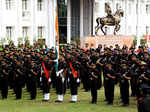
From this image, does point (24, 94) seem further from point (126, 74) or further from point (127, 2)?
point (127, 2)

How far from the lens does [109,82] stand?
12.7 meters

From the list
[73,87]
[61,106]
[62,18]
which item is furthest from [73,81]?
[62,18]

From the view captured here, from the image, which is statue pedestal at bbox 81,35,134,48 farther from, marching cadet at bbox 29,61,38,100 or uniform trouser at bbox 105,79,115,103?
uniform trouser at bbox 105,79,115,103

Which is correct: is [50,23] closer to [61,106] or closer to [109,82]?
[109,82]

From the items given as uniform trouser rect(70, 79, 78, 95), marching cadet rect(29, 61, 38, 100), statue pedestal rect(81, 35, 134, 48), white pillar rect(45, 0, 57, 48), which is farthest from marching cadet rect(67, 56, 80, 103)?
white pillar rect(45, 0, 57, 48)

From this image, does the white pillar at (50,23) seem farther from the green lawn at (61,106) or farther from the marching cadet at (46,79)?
the marching cadet at (46,79)

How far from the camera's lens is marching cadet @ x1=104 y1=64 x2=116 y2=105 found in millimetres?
12578

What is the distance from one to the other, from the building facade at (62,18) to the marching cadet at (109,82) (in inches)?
798

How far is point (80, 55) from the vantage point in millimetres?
16844

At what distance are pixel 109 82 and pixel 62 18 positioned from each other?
31.2 metres

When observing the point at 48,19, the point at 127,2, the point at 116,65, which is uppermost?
the point at 127,2

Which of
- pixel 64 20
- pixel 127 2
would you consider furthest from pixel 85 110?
pixel 127 2

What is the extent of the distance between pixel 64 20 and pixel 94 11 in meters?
5.02

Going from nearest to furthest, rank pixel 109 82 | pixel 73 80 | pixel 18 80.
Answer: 1. pixel 109 82
2. pixel 73 80
3. pixel 18 80
